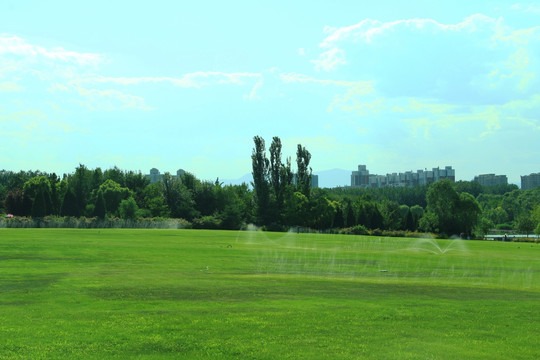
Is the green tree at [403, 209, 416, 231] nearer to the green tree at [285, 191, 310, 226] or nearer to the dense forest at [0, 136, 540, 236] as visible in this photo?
the dense forest at [0, 136, 540, 236]

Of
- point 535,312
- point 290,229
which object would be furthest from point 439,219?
point 535,312

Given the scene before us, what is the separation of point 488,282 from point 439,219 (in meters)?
97.3

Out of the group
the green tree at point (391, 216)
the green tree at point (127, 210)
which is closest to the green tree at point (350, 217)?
the green tree at point (391, 216)

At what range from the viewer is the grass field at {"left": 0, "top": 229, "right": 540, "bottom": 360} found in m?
14.0

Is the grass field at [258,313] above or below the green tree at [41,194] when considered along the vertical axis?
below

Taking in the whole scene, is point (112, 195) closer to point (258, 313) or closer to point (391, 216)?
point (391, 216)

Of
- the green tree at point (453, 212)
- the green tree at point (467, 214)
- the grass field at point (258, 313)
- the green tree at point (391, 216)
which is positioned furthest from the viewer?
the green tree at point (391, 216)

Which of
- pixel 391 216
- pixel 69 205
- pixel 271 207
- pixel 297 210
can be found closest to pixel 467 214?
A: pixel 391 216

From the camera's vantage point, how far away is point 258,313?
18.3 m

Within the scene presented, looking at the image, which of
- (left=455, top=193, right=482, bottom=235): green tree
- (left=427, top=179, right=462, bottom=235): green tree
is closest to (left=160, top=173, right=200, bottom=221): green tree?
(left=427, top=179, right=462, bottom=235): green tree

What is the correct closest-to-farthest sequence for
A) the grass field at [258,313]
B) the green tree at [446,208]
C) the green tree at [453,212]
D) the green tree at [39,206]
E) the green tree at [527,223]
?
the grass field at [258,313] → the green tree at [39,206] → the green tree at [453,212] → the green tree at [446,208] → the green tree at [527,223]

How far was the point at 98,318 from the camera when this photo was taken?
55.6 ft

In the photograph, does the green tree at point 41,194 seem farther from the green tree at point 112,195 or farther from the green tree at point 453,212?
the green tree at point 453,212

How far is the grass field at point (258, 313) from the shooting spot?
14.0 m
